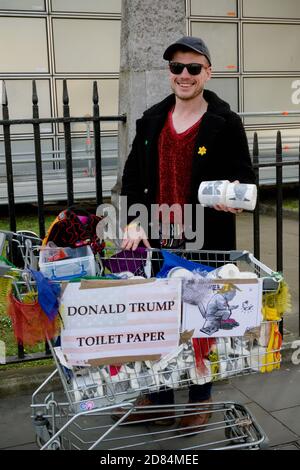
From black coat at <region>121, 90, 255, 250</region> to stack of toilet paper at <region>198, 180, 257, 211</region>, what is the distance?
0.39m

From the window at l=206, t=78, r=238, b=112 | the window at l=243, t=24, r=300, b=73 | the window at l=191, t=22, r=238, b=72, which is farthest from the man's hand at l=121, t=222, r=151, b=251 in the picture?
the window at l=243, t=24, r=300, b=73

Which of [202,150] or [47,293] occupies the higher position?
[202,150]

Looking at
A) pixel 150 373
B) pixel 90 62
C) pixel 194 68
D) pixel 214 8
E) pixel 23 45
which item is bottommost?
pixel 150 373

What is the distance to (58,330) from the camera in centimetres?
233

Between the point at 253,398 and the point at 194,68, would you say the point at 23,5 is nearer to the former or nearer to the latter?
the point at 194,68

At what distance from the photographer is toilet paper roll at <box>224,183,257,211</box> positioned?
7.71ft

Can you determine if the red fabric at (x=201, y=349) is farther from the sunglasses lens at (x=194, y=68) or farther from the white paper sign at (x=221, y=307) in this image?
the sunglasses lens at (x=194, y=68)

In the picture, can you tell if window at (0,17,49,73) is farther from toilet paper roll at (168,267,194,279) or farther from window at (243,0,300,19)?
toilet paper roll at (168,267,194,279)

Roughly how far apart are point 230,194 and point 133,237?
632mm

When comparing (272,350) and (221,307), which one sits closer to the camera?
(221,307)

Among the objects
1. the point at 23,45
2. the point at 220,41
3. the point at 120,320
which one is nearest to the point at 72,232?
the point at 120,320

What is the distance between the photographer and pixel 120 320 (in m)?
2.34
